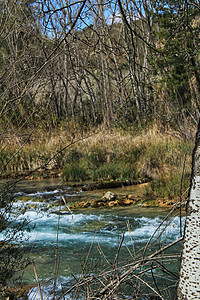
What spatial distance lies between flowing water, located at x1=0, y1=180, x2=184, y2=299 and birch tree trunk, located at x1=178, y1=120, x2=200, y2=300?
5.39 feet

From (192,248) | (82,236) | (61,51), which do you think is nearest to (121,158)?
(82,236)

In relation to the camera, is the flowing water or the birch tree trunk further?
the flowing water

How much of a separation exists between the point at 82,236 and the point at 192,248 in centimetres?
373

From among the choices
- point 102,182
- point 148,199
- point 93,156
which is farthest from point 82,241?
point 93,156

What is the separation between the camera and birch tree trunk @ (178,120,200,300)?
1.18m

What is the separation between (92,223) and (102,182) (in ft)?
10.5

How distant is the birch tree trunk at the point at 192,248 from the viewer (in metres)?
1.18

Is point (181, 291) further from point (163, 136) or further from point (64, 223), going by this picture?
point (163, 136)

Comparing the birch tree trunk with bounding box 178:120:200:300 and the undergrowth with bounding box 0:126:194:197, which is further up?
the birch tree trunk with bounding box 178:120:200:300

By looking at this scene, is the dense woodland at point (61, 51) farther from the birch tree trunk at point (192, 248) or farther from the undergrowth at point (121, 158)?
the undergrowth at point (121, 158)

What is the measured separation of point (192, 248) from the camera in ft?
3.95

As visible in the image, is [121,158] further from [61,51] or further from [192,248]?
[192,248]

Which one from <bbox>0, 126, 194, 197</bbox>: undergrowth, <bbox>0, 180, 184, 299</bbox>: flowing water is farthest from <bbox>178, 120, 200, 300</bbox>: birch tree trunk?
<bbox>0, 126, 194, 197</bbox>: undergrowth

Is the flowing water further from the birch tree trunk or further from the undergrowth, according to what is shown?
the birch tree trunk
